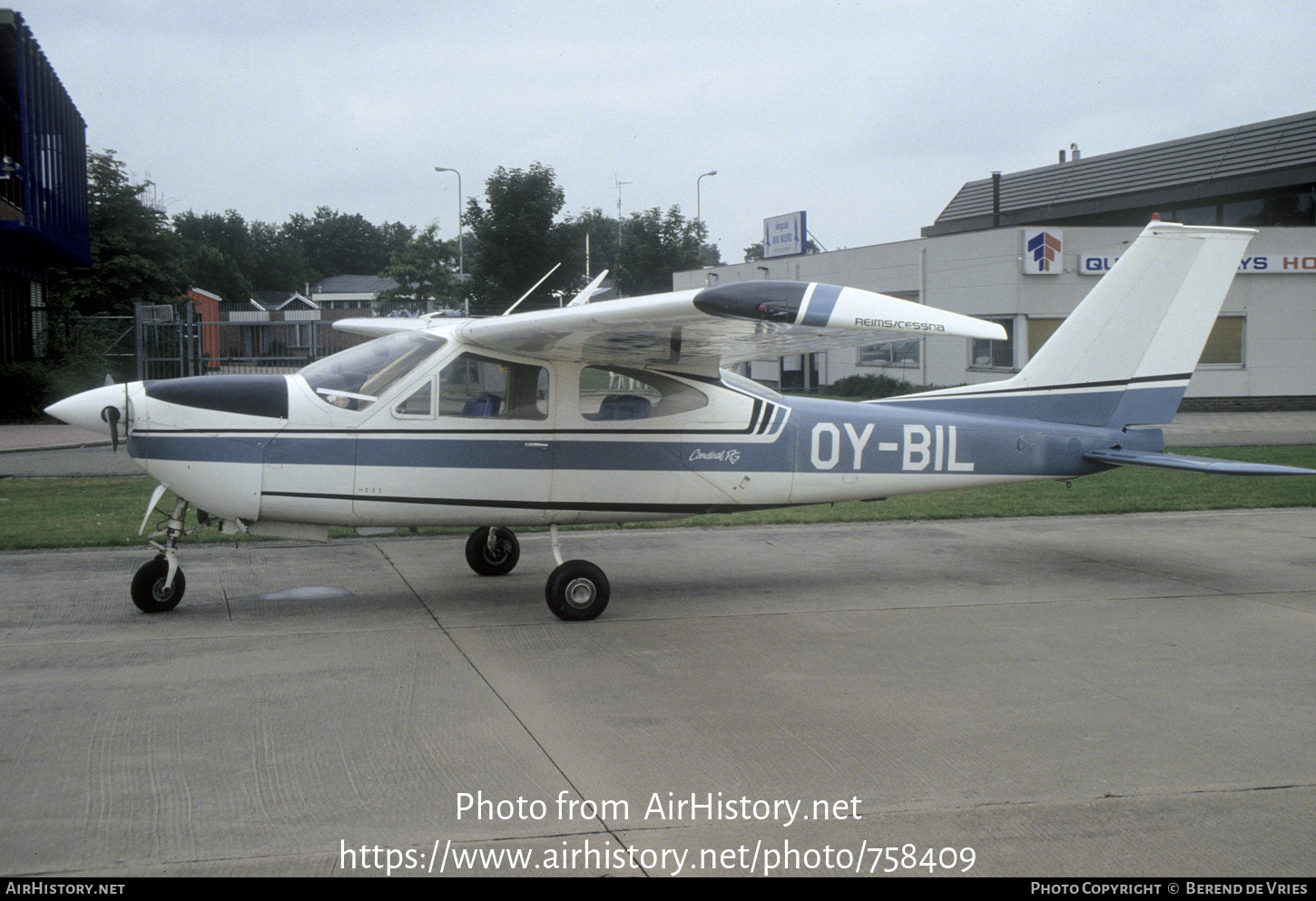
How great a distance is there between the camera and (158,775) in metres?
4.54

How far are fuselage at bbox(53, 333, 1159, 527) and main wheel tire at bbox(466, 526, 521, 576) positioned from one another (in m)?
1.31

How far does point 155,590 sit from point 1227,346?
27.9 m

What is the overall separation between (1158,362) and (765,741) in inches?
217

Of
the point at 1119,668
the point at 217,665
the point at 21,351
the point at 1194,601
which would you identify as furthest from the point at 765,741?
the point at 21,351

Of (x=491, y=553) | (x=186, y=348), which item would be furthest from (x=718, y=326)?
(x=186, y=348)

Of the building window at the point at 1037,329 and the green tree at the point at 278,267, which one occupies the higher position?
the green tree at the point at 278,267

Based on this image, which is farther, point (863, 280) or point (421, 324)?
point (863, 280)

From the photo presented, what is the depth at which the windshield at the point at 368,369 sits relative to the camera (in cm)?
736

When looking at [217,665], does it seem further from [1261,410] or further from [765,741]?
[1261,410]

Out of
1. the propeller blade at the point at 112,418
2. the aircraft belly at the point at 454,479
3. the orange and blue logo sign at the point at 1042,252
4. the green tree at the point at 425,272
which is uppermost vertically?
the green tree at the point at 425,272

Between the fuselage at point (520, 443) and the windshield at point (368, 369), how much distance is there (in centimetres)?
1

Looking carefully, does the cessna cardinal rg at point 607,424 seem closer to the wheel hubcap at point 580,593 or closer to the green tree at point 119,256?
the wheel hubcap at point 580,593

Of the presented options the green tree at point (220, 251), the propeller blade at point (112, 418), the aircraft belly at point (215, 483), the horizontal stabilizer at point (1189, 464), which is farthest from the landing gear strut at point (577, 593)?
the green tree at point (220, 251)

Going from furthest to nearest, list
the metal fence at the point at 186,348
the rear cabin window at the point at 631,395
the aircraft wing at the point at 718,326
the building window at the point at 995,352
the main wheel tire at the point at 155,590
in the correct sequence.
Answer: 1. the building window at the point at 995,352
2. the metal fence at the point at 186,348
3. the rear cabin window at the point at 631,395
4. the main wheel tire at the point at 155,590
5. the aircraft wing at the point at 718,326
